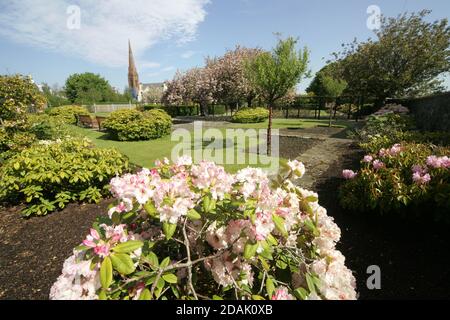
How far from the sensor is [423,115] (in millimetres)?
11391

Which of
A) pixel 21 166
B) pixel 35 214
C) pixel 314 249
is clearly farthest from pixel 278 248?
pixel 21 166

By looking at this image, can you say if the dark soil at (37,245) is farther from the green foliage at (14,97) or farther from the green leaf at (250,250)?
the green foliage at (14,97)

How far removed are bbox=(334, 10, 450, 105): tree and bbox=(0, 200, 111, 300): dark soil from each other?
2785 cm

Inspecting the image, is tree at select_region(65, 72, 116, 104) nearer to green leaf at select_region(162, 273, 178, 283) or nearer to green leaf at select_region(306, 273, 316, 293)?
green leaf at select_region(162, 273, 178, 283)

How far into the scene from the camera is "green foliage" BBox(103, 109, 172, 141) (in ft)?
41.4

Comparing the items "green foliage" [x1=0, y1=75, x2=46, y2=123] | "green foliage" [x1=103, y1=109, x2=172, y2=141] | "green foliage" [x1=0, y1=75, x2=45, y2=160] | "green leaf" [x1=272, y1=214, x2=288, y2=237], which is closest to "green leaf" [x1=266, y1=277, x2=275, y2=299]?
"green leaf" [x1=272, y1=214, x2=288, y2=237]

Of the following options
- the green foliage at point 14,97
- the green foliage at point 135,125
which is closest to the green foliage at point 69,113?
the green foliage at point 135,125

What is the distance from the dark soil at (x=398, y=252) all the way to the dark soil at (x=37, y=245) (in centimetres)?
377

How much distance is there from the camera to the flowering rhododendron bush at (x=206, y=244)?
4.21 feet

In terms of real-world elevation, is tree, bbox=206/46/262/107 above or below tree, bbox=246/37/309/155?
above

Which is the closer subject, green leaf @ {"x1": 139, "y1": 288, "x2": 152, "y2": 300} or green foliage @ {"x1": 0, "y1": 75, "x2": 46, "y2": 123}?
green leaf @ {"x1": 139, "y1": 288, "x2": 152, "y2": 300}

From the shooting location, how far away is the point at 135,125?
1263cm

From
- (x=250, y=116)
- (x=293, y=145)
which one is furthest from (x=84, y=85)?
(x=293, y=145)
